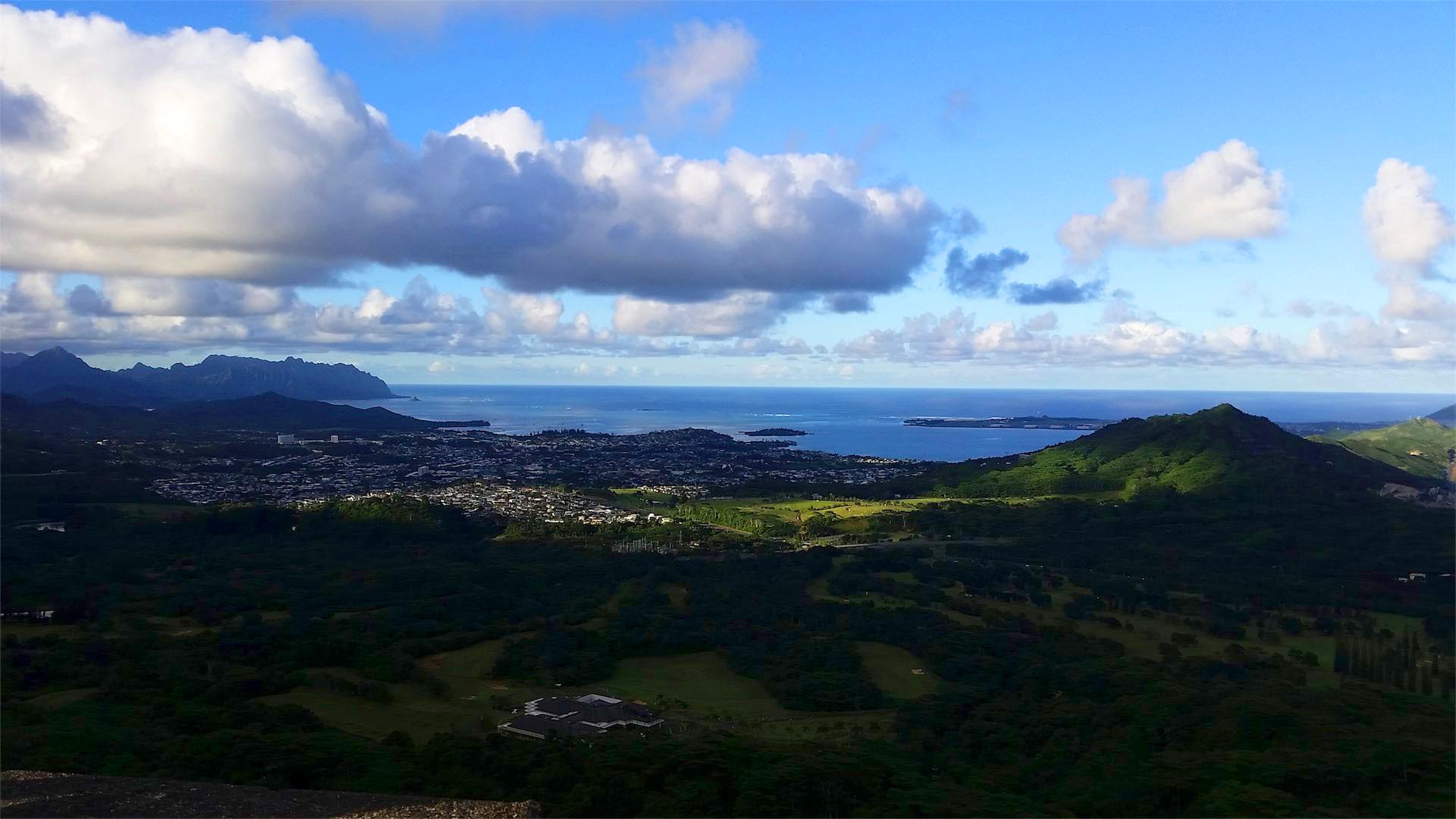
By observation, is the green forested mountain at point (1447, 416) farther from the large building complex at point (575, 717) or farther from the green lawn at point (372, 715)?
the green lawn at point (372, 715)

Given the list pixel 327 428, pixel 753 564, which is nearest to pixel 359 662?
pixel 753 564


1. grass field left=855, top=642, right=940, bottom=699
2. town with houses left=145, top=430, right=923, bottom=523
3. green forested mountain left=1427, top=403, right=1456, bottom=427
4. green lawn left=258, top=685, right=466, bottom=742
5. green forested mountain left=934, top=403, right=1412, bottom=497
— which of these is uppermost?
green forested mountain left=1427, top=403, right=1456, bottom=427

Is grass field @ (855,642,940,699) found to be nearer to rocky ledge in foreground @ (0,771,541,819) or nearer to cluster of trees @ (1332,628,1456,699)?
cluster of trees @ (1332,628,1456,699)

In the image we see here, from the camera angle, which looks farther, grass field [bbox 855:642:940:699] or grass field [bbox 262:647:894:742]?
grass field [bbox 855:642:940:699]

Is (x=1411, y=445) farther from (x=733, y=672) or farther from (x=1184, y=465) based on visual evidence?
(x=733, y=672)

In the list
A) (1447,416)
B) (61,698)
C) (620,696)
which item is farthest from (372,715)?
(1447,416)

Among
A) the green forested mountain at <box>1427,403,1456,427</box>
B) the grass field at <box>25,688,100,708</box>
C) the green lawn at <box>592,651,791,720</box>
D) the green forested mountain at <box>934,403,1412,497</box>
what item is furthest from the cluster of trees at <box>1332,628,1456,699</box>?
the green forested mountain at <box>1427,403,1456,427</box>
